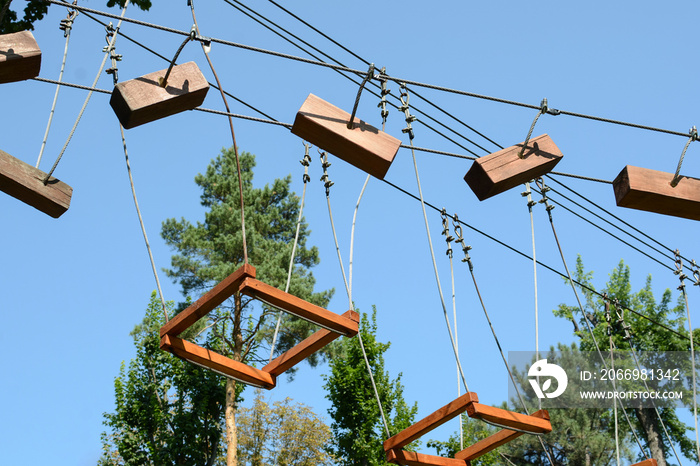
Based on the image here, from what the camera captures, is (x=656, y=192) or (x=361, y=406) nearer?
(x=656, y=192)

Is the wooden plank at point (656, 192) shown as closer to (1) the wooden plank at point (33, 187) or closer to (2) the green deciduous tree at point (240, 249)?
(1) the wooden plank at point (33, 187)

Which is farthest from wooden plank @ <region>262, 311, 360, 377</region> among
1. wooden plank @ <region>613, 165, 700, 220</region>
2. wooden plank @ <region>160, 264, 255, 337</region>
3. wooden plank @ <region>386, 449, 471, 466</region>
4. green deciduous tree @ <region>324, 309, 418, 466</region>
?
green deciduous tree @ <region>324, 309, 418, 466</region>

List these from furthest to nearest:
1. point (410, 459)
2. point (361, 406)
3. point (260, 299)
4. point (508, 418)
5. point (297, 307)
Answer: point (361, 406), point (410, 459), point (508, 418), point (297, 307), point (260, 299)

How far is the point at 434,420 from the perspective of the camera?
332 cm

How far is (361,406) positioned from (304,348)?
330 inches

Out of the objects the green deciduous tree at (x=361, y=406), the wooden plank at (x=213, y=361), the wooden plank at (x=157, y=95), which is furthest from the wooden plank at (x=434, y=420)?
the green deciduous tree at (x=361, y=406)

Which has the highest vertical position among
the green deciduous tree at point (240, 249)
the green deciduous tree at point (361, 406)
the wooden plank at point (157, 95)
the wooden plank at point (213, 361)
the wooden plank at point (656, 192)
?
the green deciduous tree at point (240, 249)

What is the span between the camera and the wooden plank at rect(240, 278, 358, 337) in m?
2.80

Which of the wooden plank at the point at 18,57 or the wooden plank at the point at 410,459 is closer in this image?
the wooden plank at the point at 18,57

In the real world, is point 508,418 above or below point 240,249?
below

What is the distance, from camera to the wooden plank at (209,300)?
2.80m

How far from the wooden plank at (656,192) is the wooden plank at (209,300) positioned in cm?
190

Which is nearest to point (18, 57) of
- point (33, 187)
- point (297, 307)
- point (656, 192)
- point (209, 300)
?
point (33, 187)

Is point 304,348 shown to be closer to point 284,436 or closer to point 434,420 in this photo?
point 434,420
